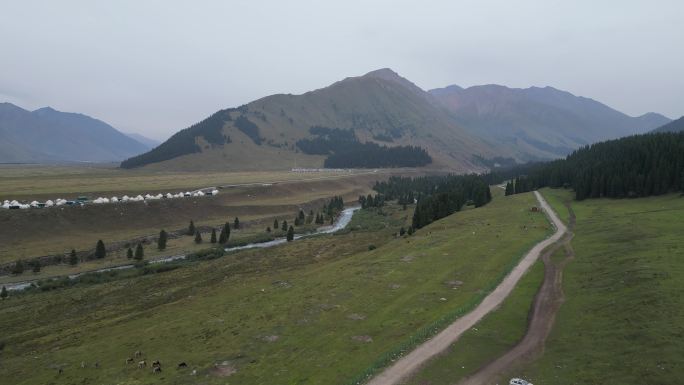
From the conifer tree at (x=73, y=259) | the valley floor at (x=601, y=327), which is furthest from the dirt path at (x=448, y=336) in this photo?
the conifer tree at (x=73, y=259)

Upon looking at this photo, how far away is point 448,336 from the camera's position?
36906 millimetres

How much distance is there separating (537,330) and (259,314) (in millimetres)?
29062

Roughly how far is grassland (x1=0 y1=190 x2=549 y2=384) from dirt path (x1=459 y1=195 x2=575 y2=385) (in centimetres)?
659

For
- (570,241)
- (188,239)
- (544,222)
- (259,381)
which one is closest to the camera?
(259,381)

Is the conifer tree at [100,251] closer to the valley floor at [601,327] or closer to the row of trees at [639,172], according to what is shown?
the valley floor at [601,327]

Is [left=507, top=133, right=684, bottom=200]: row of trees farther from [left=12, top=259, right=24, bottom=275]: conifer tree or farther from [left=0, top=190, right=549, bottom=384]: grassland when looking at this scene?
[left=12, top=259, right=24, bottom=275]: conifer tree

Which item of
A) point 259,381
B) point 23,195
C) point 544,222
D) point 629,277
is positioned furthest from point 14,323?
point 23,195

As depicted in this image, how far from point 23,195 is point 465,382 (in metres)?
167

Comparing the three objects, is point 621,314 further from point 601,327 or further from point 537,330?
point 537,330

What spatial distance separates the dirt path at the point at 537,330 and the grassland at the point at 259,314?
6.59 meters

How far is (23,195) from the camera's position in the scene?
150375 millimetres

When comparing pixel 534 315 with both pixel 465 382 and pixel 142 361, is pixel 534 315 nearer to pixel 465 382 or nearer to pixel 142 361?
pixel 465 382

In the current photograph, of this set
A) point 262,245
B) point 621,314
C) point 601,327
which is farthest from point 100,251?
point 621,314

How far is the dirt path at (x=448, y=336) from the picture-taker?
31.2 meters
